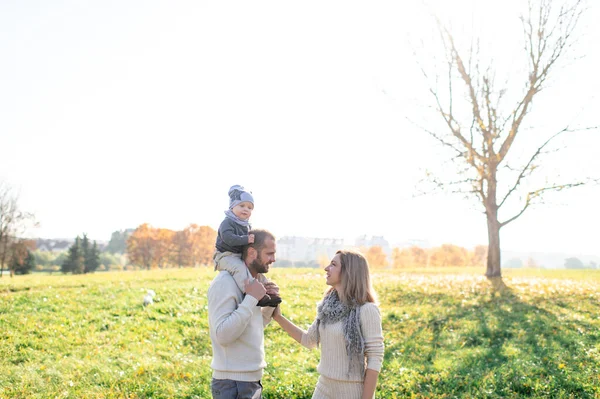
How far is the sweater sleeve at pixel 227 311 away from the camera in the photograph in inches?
160

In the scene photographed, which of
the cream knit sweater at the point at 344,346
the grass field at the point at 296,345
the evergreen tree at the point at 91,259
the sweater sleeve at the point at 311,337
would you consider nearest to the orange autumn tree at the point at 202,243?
the evergreen tree at the point at 91,259

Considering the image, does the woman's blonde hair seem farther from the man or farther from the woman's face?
the man

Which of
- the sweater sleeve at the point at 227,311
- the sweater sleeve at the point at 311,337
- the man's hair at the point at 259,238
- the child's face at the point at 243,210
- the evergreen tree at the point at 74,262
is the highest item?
the child's face at the point at 243,210

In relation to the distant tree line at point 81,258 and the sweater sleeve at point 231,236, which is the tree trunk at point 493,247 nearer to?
the sweater sleeve at point 231,236

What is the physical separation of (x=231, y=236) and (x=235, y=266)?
27 centimetres

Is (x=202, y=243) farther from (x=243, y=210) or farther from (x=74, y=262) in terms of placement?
(x=243, y=210)

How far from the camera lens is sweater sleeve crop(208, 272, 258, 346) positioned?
4.05 meters

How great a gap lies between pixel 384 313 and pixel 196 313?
5.63 metres

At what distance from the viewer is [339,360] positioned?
469 cm

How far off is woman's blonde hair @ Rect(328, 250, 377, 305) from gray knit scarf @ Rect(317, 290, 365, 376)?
9cm

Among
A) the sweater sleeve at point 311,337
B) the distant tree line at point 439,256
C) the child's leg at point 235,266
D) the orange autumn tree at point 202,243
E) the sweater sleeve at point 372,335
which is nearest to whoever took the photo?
the child's leg at point 235,266

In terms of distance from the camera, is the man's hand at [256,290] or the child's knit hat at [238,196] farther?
the child's knit hat at [238,196]

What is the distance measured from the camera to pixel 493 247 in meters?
22.9

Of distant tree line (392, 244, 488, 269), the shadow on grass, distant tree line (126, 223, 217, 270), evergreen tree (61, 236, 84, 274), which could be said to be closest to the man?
the shadow on grass
